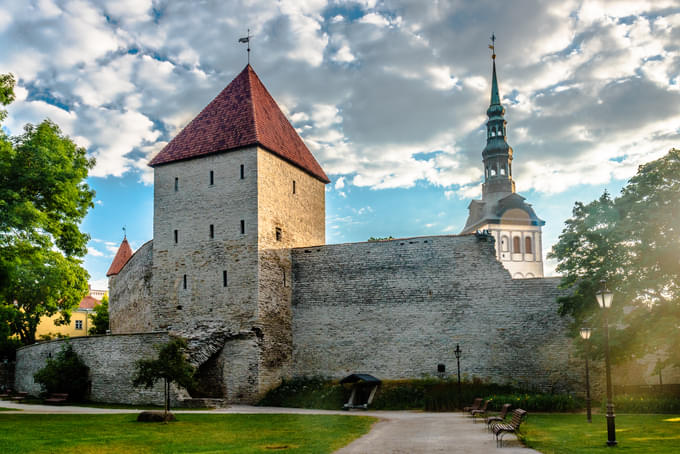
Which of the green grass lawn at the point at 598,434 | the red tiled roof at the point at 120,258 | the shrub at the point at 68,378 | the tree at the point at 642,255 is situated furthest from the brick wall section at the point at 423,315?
the red tiled roof at the point at 120,258

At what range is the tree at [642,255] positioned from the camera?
19031 millimetres

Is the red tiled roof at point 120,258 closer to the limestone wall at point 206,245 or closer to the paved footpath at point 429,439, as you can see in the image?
the limestone wall at point 206,245

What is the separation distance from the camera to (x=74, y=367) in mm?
27219

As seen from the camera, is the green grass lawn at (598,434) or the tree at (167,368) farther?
the tree at (167,368)

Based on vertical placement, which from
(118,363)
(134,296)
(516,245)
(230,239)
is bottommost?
(118,363)

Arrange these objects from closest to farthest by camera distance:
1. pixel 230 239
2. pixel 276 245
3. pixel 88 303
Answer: pixel 230 239, pixel 276 245, pixel 88 303

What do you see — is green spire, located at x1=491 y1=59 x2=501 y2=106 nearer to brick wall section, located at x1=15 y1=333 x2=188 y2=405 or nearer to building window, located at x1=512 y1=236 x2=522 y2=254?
building window, located at x1=512 y1=236 x2=522 y2=254

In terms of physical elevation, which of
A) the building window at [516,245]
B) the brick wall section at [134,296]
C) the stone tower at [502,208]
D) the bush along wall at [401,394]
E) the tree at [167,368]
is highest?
the stone tower at [502,208]

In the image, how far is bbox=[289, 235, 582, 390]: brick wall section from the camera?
2633cm

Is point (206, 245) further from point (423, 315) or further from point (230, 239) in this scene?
point (423, 315)

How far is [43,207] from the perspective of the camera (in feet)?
69.4

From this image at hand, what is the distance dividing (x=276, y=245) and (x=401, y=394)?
879cm

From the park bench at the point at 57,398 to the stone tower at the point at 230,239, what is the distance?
16.9 feet

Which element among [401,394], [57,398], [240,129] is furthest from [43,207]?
[401,394]
